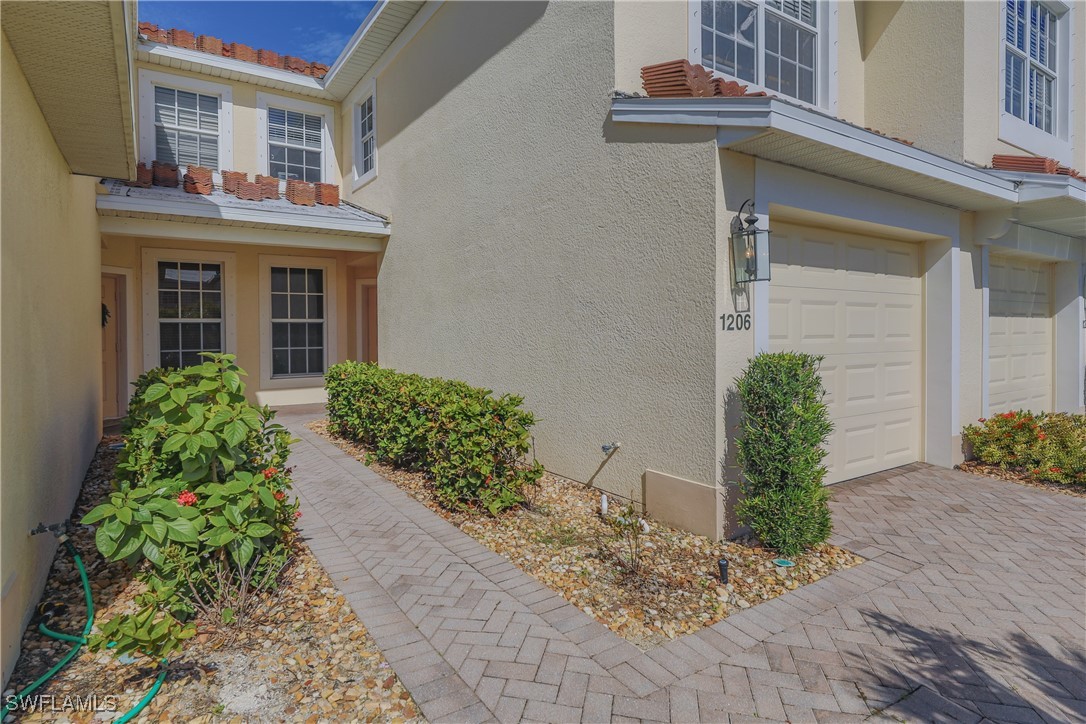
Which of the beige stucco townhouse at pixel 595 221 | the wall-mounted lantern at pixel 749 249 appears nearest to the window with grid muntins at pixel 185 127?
the beige stucco townhouse at pixel 595 221

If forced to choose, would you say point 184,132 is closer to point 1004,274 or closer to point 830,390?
point 830,390

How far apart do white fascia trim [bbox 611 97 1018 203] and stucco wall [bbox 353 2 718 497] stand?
13 cm

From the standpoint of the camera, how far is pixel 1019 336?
7766mm

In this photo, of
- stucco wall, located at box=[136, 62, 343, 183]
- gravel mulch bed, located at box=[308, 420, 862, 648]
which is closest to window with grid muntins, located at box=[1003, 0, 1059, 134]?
gravel mulch bed, located at box=[308, 420, 862, 648]

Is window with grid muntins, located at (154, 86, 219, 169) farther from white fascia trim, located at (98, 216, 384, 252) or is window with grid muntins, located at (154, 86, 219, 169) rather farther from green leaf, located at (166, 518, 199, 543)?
green leaf, located at (166, 518, 199, 543)

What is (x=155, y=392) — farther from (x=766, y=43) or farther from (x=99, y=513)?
(x=766, y=43)

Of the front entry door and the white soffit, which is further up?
the white soffit

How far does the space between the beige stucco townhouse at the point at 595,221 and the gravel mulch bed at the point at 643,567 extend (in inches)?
13.5

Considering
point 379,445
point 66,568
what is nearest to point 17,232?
point 66,568

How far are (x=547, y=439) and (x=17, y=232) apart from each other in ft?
14.2

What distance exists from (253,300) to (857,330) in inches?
375

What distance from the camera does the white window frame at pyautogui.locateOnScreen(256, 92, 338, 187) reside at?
33.7ft

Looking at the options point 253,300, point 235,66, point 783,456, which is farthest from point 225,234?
point 783,456

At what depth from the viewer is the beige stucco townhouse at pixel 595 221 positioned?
3961 mm
